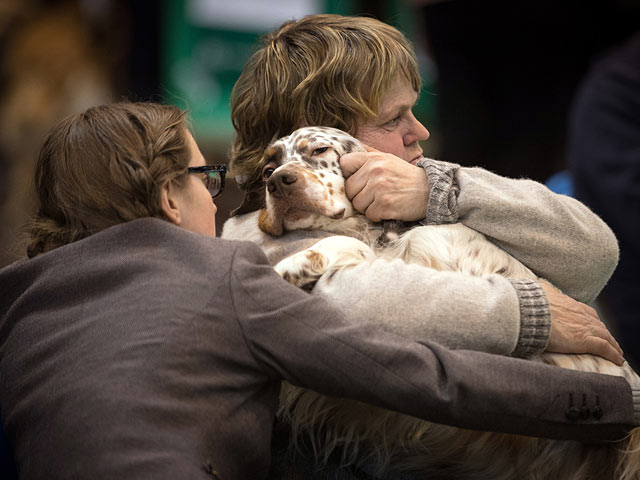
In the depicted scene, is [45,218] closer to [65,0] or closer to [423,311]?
[423,311]

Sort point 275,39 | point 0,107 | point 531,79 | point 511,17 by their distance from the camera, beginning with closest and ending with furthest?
point 275,39
point 511,17
point 531,79
point 0,107

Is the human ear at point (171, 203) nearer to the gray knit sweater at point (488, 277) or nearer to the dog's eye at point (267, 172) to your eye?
the gray knit sweater at point (488, 277)

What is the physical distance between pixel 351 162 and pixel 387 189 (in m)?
0.14

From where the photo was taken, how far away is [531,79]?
3736mm

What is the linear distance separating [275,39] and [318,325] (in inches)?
42.9

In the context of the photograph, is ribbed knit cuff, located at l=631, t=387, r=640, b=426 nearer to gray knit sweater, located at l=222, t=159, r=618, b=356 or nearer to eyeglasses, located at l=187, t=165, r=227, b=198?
gray knit sweater, located at l=222, t=159, r=618, b=356

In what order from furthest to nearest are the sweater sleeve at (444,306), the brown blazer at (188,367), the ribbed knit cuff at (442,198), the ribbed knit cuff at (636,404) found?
the ribbed knit cuff at (442,198) → the ribbed knit cuff at (636,404) → the sweater sleeve at (444,306) → the brown blazer at (188,367)

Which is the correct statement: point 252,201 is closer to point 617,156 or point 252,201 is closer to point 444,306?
point 444,306

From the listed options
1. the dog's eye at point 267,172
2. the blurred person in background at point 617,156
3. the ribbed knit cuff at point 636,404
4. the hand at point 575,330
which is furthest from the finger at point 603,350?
the blurred person in background at point 617,156

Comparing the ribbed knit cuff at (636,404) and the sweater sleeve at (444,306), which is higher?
the sweater sleeve at (444,306)

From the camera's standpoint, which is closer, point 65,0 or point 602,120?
point 602,120

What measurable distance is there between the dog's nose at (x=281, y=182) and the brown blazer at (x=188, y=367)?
0.40 m

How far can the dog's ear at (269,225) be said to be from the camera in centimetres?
205

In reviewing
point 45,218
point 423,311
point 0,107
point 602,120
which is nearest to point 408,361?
point 423,311
